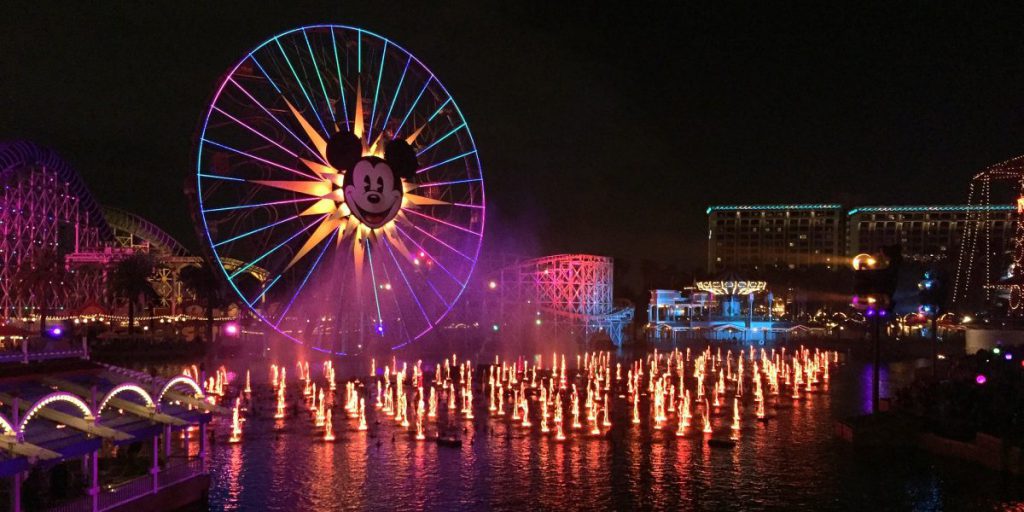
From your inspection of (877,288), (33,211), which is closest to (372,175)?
(877,288)

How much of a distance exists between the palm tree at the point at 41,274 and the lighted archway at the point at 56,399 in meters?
59.0

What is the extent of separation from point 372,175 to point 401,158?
2915 millimetres

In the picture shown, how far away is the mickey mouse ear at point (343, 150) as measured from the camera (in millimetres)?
46125

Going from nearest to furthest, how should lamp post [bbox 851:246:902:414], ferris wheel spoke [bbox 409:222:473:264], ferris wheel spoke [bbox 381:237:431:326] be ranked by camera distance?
lamp post [bbox 851:246:902:414]
ferris wheel spoke [bbox 381:237:431:326]
ferris wheel spoke [bbox 409:222:473:264]

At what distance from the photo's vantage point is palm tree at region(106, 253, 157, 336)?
83750mm

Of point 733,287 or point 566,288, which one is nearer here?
point 566,288

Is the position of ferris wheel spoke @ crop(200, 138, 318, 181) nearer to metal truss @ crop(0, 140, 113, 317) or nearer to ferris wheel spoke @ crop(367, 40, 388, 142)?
ferris wheel spoke @ crop(367, 40, 388, 142)

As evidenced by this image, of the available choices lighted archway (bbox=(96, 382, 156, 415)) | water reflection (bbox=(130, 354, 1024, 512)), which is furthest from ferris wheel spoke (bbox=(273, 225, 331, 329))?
lighted archway (bbox=(96, 382, 156, 415))

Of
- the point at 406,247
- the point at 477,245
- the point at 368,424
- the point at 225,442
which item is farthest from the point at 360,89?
the point at 225,442

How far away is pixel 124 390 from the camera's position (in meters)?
22.7

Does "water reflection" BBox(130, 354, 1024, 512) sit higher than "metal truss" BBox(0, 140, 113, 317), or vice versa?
"metal truss" BBox(0, 140, 113, 317)

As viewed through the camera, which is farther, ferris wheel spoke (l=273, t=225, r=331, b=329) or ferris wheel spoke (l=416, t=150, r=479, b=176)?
ferris wheel spoke (l=416, t=150, r=479, b=176)

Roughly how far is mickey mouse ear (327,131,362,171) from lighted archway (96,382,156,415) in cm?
2472

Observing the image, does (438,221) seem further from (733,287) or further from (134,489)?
(733,287)
